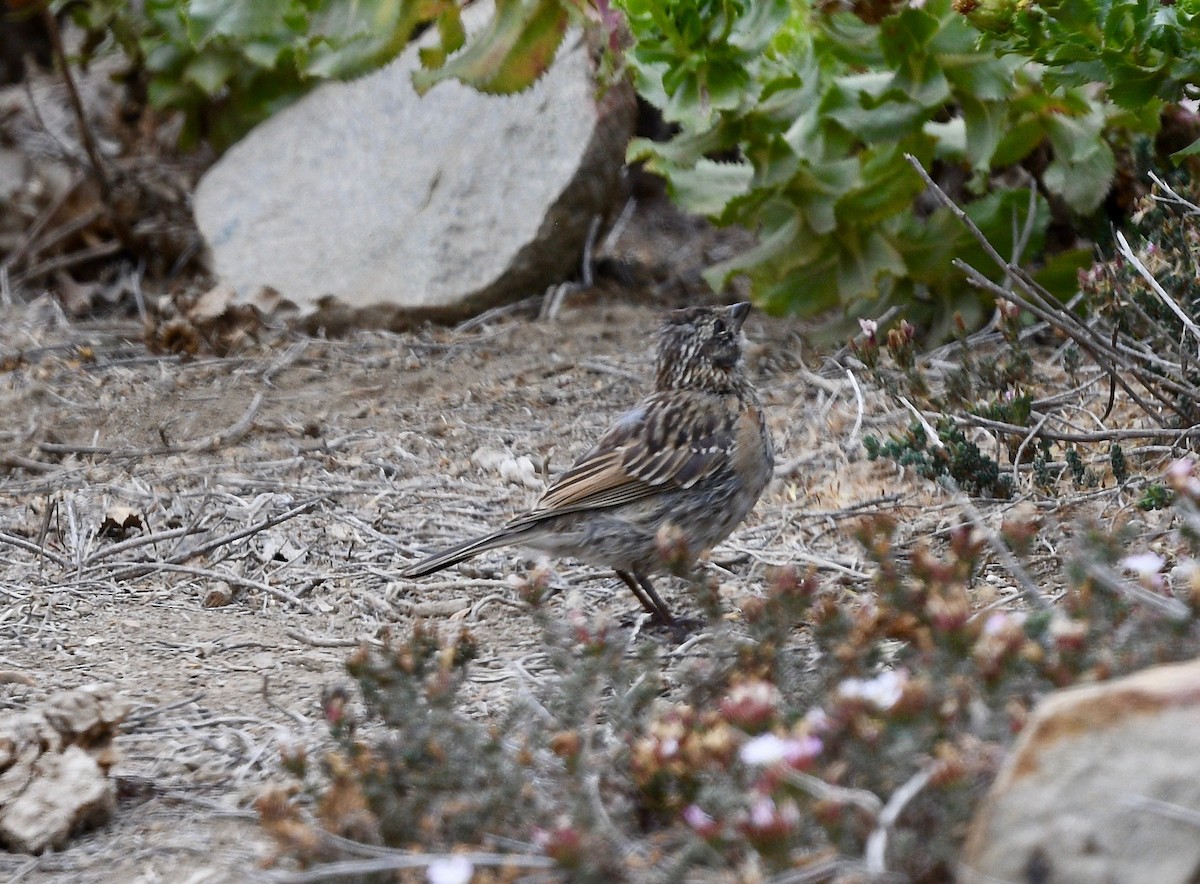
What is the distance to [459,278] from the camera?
759 cm

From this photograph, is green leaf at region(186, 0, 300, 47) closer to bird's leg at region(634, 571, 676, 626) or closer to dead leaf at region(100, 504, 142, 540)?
dead leaf at region(100, 504, 142, 540)

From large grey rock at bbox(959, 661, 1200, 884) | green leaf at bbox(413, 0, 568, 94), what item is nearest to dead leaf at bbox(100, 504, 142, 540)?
green leaf at bbox(413, 0, 568, 94)

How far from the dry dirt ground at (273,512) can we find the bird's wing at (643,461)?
1.24 feet

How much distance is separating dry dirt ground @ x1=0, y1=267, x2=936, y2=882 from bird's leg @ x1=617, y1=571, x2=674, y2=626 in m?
0.09

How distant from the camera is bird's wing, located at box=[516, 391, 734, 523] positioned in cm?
474

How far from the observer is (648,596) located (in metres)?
4.90

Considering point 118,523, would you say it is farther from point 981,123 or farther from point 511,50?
point 981,123

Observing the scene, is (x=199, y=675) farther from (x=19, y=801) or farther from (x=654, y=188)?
(x=654, y=188)

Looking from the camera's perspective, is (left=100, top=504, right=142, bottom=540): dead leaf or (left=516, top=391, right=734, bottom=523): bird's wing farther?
(left=100, top=504, right=142, bottom=540): dead leaf

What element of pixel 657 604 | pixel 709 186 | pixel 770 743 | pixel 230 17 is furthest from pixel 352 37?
pixel 770 743

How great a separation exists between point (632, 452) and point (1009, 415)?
1225 mm

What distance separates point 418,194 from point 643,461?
3.57 m

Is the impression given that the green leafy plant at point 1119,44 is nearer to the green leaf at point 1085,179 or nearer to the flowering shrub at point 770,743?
the green leaf at point 1085,179

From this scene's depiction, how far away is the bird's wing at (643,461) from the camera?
4738 millimetres
